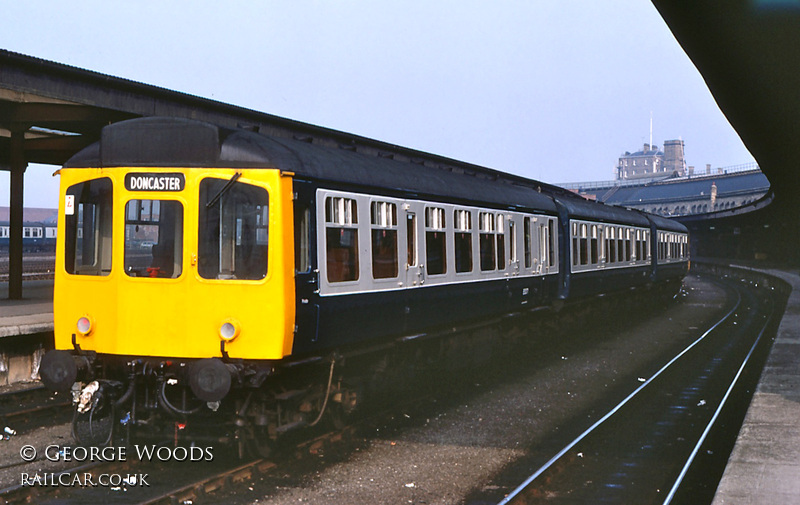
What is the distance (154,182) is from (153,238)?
545mm

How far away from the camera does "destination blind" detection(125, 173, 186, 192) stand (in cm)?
821

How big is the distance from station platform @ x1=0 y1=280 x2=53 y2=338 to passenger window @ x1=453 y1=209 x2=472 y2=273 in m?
6.45

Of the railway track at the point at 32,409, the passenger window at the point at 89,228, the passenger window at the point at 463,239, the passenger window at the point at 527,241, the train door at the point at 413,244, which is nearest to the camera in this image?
the passenger window at the point at 89,228

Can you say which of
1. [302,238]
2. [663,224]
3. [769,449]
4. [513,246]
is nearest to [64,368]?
[302,238]

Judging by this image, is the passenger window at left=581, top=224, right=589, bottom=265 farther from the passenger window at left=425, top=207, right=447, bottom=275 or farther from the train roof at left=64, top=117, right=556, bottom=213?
the train roof at left=64, top=117, right=556, bottom=213

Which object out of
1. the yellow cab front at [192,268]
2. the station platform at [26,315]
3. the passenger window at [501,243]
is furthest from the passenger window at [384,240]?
the station platform at [26,315]

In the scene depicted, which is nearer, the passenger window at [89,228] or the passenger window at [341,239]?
the passenger window at [89,228]

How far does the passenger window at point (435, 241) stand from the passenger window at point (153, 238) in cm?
400

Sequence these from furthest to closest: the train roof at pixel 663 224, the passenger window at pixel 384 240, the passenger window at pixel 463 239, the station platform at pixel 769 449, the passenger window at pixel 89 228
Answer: the train roof at pixel 663 224 → the passenger window at pixel 463 239 → the passenger window at pixel 384 240 → the passenger window at pixel 89 228 → the station platform at pixel 769 449

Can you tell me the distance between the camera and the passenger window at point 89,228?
8477mm

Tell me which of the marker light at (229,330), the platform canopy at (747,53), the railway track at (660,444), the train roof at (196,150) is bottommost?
the railway track at (660,444)

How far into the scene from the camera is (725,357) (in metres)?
17.9

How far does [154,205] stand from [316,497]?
3195 millimetres

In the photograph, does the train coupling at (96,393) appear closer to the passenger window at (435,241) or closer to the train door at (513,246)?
the passenger window at (435,241)
